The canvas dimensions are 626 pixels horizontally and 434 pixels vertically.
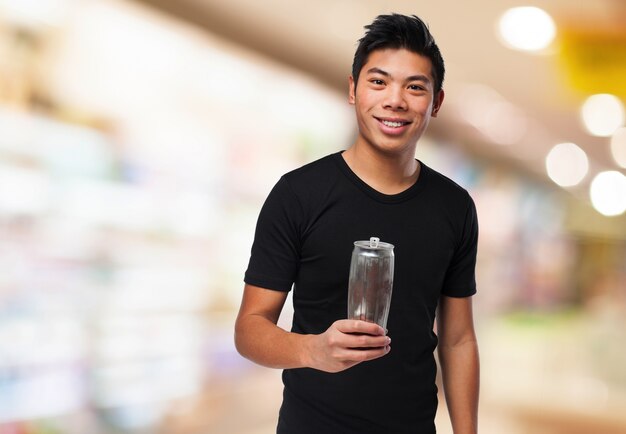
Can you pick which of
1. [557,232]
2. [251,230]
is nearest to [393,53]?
[251,230]

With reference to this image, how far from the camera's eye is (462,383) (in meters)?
1.67

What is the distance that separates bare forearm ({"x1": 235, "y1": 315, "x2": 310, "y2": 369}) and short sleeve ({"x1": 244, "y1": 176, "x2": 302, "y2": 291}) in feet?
0.23

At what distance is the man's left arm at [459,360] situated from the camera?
65.9 inches

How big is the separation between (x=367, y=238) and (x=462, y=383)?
37 centimetres

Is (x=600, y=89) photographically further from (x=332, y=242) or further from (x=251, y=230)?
(x=332, y=242)

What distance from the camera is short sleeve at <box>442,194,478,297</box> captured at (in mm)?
1644

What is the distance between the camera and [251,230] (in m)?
5.43

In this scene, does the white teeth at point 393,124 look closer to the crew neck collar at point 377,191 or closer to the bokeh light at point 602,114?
the crew neck collar at point 377,191

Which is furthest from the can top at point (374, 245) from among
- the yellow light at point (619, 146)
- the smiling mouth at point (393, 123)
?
the yellow light at point (619, 146)

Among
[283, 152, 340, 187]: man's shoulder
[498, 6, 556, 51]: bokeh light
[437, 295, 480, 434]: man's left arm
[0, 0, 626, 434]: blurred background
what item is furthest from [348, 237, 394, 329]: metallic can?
[498, 6, 556, 51]: bokeh light

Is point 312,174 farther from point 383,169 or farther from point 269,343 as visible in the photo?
point 269,343

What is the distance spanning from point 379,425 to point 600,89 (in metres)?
6.39

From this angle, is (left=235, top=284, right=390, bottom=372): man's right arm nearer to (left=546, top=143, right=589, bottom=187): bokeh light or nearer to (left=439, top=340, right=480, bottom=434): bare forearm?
(left=439, top=340, right=480, bottom=434): bare forearm

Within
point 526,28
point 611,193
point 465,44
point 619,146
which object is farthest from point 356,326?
point 611,193
